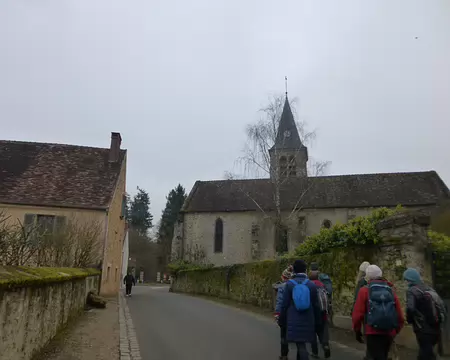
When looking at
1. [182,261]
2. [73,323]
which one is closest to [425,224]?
[73,323]

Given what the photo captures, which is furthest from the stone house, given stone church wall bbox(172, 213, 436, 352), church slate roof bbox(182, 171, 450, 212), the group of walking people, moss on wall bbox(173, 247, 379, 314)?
the group of walking people

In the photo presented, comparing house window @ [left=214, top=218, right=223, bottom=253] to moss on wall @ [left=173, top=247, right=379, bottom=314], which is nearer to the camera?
moss on wall @ [left=173, top=247, right=379, bottom=314]

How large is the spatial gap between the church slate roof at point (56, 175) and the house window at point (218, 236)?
13.9 metres

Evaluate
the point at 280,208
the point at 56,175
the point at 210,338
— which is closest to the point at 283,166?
the point at 280,208

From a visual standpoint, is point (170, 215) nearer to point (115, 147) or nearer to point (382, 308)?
point (115, 147)

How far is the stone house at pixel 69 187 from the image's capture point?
20.6 meters

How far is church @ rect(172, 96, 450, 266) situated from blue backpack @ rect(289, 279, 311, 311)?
2526 cm

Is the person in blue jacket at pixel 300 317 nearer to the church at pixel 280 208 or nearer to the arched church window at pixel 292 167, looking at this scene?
the arched church window at pixel 292 167

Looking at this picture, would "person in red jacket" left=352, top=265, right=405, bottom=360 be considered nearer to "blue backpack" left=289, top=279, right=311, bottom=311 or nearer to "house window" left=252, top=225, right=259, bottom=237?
"blue backpack" left=289, top=279, right=311, bottom=311

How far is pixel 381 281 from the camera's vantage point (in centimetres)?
512

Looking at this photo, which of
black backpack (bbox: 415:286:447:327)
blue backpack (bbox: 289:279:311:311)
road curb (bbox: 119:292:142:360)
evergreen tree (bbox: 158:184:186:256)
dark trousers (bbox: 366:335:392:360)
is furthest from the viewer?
evergreen tree (bbox: 158:184:186:256)

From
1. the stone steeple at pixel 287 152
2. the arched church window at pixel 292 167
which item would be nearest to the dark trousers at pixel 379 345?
the stone steeple at pixel 287 152

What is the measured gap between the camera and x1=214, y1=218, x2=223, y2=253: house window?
36.7 meters

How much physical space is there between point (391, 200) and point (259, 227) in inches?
445
